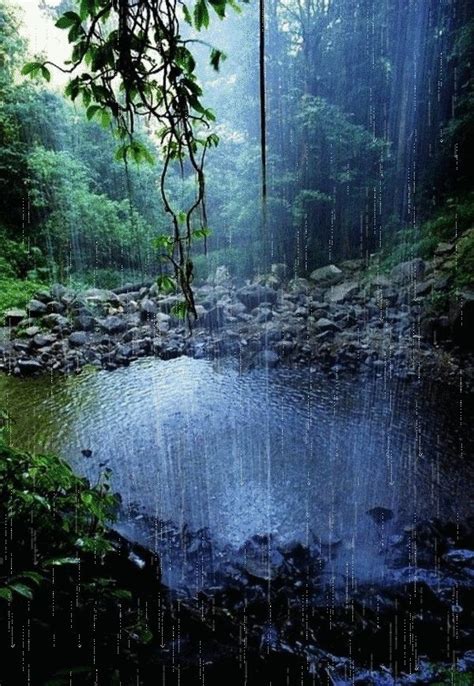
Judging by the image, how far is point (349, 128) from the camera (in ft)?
38.8

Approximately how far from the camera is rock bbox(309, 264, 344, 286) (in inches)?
441

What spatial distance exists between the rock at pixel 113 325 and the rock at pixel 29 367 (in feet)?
5.84

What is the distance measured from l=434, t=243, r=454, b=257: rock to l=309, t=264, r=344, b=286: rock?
2.50 meters

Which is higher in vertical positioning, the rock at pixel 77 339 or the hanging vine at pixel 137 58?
the hanging vine at pixel 137 58

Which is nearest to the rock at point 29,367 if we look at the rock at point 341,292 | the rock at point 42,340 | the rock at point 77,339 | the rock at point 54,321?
the rock at point 42,340

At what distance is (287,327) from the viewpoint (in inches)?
333

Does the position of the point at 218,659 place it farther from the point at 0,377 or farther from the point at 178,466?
the point at 0,377

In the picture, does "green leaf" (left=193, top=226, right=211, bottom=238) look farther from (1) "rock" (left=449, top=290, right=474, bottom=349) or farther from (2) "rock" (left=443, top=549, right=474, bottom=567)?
(1) "rock" (left=449, top=290, right=474, bottom=349)

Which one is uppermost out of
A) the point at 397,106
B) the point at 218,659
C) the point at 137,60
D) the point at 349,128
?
the point at 397,106

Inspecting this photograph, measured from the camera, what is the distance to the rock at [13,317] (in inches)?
360

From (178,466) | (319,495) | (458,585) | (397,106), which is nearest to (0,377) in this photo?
(178,466)

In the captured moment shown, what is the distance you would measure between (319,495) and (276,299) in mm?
6603

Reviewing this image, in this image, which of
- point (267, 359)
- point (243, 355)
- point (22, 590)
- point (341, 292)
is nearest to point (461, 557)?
point (22, 590)

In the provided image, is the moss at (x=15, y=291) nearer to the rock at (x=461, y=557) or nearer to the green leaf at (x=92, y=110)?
the green leaf at (x=92, y=110)
